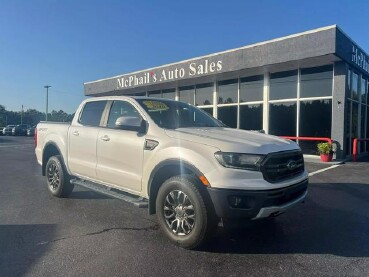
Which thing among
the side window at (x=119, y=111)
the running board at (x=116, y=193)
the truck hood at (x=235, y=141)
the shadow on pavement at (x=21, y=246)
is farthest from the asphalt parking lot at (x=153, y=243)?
the side window at (x=119, y=111)

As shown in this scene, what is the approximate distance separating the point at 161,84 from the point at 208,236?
1672 centimetres

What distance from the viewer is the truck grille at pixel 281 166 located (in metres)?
3.81

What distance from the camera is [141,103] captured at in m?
5.10

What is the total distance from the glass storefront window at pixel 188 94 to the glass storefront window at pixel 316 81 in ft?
22.8

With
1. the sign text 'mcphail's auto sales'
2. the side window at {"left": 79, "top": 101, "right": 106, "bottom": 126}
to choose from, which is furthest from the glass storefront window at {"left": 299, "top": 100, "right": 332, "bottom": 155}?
the side window at {"left": 79, "top": 101, "right": 106, "bottom": 126}

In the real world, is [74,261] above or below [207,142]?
below

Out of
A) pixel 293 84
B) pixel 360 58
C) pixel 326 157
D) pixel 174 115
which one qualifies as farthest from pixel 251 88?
Result: pixel 174 115

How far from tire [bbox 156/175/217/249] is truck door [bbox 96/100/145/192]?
1.95 ft

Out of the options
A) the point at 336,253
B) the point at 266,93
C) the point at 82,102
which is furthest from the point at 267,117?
the point at 336,253

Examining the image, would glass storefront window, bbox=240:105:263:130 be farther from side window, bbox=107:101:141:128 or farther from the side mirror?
the side mirror

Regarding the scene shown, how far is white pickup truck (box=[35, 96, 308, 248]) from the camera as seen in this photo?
3.71 m

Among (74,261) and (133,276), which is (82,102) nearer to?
(74,261)

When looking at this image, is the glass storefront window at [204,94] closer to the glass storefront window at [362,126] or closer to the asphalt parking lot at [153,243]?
the glass storefront window at [362,126]

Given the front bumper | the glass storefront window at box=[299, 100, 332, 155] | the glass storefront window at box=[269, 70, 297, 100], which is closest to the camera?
the front bumper
